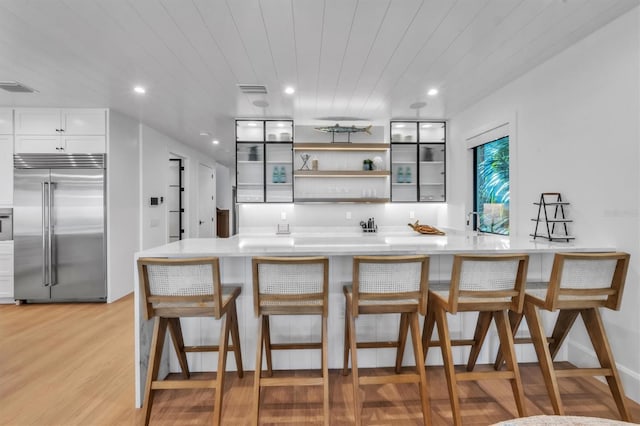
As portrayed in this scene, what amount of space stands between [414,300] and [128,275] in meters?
4.35

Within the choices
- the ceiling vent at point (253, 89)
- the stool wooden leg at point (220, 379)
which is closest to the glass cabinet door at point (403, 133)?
the ceiling vent at point (253, 89)

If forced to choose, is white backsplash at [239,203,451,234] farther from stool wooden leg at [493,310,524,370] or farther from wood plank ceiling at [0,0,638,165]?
stool wooden leg at [493,310,524,370]

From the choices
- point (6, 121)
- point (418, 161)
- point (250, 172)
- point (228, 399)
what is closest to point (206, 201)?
point (250, 172)

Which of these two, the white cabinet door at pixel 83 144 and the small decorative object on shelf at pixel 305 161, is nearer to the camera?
the white cabinet door at pixel 83 144

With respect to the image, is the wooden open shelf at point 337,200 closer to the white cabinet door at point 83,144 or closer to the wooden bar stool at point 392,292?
the white cabinet door at point 83,144

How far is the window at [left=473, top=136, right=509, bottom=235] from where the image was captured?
149 inches

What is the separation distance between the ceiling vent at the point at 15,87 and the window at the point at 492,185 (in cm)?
528

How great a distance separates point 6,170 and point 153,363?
13.7 ft

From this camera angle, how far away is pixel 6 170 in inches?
166

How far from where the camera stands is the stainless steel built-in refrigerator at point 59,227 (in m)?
4.18

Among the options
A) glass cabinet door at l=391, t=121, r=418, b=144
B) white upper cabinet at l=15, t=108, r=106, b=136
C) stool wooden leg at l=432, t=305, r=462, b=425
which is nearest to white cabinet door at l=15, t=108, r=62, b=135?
white upper cabinet at l=15, t=108, r=106, b=136

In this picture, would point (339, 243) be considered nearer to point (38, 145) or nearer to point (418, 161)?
point (418, 161)

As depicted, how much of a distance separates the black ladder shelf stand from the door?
623 cm

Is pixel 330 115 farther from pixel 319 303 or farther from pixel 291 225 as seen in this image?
pixel 319 303
